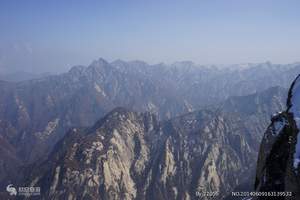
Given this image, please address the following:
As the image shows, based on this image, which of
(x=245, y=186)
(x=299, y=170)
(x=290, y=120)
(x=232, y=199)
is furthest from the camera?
(x=245, y=186)

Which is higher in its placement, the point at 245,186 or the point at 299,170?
the point at 299,170

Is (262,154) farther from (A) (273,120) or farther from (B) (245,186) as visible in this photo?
(B) (245,186)

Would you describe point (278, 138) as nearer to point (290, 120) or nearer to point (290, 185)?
point (290, 120)

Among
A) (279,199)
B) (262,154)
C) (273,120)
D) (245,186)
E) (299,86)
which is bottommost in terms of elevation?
(245,186)

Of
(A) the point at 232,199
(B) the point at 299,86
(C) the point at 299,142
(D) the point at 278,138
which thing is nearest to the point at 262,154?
(D) the point at 278,138

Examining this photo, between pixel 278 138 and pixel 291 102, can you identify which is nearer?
pixel 278 138

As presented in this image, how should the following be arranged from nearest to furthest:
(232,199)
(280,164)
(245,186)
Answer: (280,164), (232,199), (245,186)
